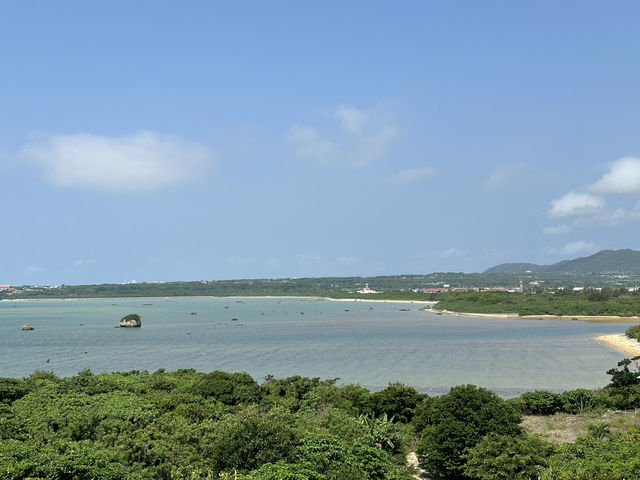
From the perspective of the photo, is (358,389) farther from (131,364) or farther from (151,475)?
(131,364)

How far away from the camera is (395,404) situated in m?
28.8

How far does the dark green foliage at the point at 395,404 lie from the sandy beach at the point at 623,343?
50636mm

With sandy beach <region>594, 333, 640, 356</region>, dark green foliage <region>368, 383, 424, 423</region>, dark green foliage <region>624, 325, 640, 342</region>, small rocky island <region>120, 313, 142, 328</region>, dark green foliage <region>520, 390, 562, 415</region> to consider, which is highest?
dark green foliage <region>368, 383, 424, 423</region>

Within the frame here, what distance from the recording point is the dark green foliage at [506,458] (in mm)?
18219

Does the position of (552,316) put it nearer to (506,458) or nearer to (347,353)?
(347,353)

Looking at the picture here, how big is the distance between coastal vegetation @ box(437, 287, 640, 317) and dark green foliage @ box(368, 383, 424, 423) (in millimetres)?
123776

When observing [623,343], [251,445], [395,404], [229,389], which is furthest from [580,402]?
[623,343]

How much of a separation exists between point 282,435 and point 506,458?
7775mm

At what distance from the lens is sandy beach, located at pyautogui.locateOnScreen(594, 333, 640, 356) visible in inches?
2758

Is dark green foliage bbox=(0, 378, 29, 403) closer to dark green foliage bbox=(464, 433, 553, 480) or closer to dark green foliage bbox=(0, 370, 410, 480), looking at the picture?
dark green foliage bbox=(0, 370, 410, 480)

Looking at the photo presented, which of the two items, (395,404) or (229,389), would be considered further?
(229,389)

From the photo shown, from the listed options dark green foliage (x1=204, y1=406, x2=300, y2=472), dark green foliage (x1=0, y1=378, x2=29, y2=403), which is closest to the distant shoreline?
dark green foliage (x1=204, y1=406, x2=300, y2=472)

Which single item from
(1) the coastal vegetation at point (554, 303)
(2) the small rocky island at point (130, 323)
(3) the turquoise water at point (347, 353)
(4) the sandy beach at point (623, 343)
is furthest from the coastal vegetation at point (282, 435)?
(1) the coastal vegetation at point (554, 303)

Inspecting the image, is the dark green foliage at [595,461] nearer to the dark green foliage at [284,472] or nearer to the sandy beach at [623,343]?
the dark green foliage at [284,472]
